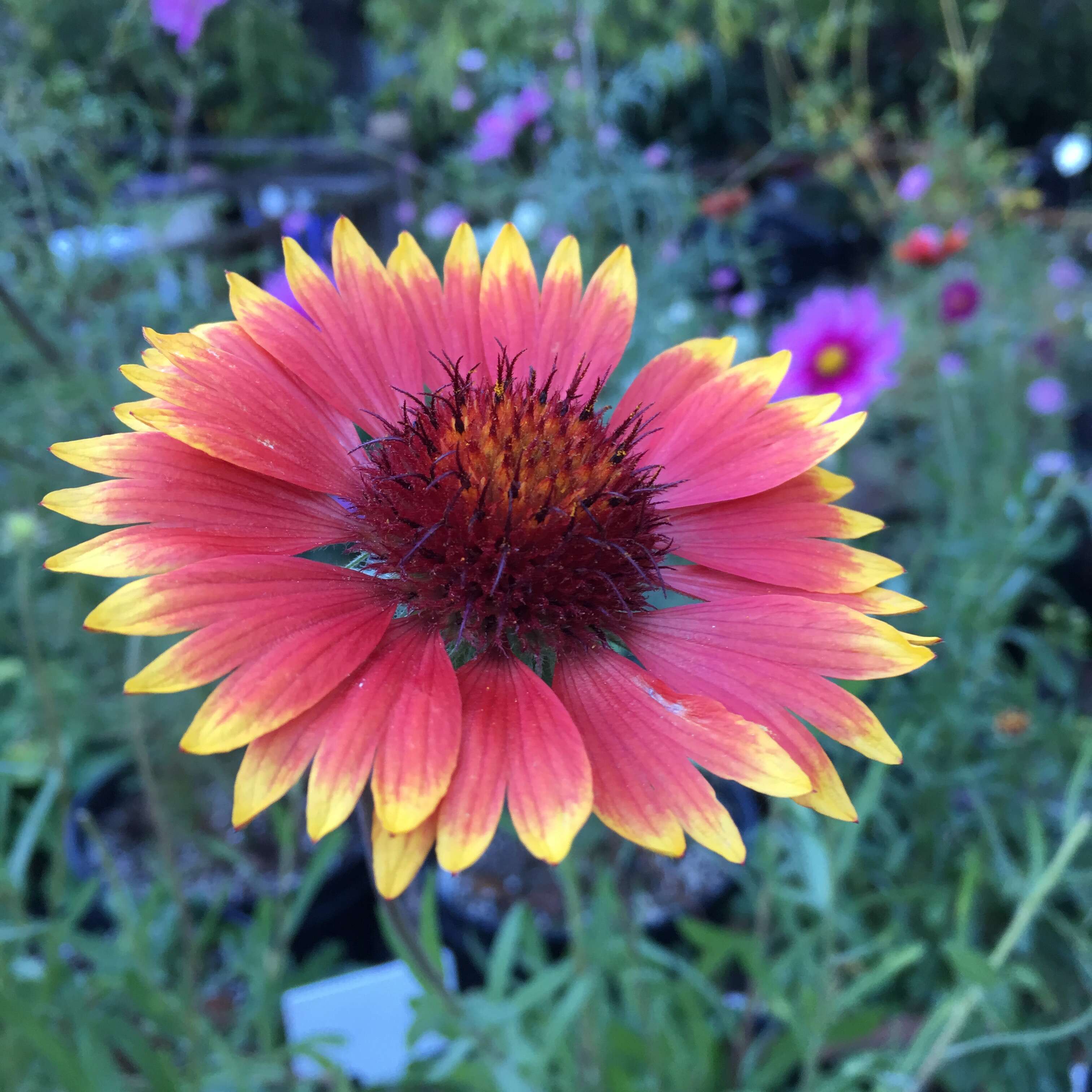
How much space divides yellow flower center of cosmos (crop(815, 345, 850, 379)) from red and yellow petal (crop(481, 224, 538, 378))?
0.84 metres

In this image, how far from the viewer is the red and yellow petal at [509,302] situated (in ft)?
2.06

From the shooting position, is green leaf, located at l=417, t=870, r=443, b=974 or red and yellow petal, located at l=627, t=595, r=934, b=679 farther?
green leaf, located at l=417, t=870, r=443, b=974

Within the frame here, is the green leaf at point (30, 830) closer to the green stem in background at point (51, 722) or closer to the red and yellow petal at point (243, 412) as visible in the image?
the green stem in background at point (51, 722)

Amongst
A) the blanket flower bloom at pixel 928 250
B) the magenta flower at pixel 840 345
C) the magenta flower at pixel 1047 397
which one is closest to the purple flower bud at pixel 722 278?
the blanket flower bloom at pixel 928 250

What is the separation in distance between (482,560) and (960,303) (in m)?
1.57

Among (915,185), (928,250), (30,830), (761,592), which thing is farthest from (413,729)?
(915,185)

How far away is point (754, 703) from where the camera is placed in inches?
19.0

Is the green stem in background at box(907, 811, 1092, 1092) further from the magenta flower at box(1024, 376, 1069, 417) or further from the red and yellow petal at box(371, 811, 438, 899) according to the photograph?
the magenta flower at box(1024, 376, 1069, 417)

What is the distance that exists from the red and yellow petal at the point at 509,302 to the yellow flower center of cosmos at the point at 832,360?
0.84m

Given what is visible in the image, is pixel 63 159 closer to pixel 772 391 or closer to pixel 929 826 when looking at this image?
pixel 772 391

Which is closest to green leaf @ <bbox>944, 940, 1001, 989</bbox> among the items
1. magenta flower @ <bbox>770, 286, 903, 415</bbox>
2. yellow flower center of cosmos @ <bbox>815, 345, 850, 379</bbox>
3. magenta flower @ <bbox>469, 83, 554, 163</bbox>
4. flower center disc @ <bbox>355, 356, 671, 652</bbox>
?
flower center disc @ <bbox>355, 356, 671, 652</bbox>

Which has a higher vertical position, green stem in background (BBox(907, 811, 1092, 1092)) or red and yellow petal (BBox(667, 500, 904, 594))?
red and yellow petal (BBox(667, 500, 904, 594))

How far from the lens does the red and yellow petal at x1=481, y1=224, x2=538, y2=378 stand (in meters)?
A: 0.63

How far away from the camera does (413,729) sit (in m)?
0.41
